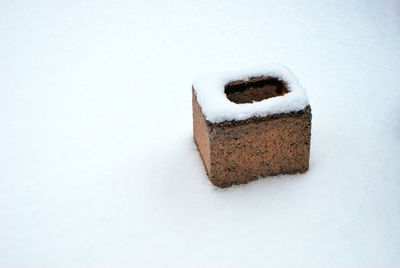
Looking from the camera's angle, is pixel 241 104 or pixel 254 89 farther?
pixel 254 89

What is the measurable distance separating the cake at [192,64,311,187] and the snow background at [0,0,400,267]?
5.1 inches

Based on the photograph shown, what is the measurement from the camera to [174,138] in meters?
4.24

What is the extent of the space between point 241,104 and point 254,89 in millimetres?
391

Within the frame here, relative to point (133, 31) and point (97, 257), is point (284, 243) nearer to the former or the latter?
point (97, 257)

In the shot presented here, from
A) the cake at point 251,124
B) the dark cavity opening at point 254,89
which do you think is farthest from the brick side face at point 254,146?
the dark cavity opening at point 254,89

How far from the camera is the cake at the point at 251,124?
3.47 m

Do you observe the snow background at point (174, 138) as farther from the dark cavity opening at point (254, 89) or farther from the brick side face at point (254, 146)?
the dark cavity opening at point (254, 89)

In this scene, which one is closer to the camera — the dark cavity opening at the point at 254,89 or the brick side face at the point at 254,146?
the brick side face at the point at 254,146

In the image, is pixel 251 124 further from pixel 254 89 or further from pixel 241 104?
pixel 254 89

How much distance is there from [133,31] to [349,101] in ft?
7.51

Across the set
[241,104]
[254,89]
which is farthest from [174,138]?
[241,104]

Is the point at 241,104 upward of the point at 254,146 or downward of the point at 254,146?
upward

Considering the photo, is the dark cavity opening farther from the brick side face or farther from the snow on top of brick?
the brick side face

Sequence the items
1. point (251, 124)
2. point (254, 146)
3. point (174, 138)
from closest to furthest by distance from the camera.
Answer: point (251, 124) → point (254, 146) → point (174, 138)
